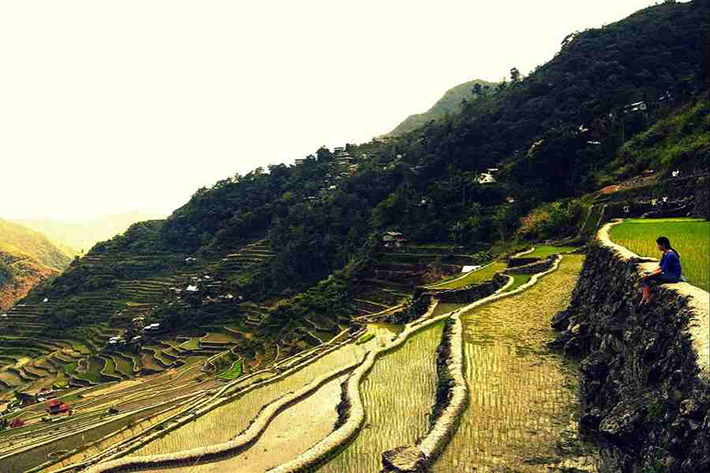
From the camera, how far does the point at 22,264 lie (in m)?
96.6

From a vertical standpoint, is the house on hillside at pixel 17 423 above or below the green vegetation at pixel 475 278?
below

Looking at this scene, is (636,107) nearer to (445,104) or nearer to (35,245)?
(445,104)

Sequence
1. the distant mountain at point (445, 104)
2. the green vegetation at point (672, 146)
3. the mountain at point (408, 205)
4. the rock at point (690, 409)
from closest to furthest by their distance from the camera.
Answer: the rock at point (690, 409), the green vegetation at point (672, 146), the mountain at point (408, 205), the distant mountain at point (445, 104)

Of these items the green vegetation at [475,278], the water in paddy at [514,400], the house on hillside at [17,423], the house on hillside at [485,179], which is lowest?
the house on hillside at [17,423]

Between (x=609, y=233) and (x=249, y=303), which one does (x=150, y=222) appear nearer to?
(x=249, y=303)

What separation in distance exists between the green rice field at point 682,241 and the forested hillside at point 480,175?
15329 millimetres

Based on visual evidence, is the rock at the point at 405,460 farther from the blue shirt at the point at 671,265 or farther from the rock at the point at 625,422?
the blue shirt at the point at 671,265

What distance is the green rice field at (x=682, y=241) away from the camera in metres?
7.27

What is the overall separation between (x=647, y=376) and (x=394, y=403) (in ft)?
19.7

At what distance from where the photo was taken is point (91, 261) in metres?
67.1

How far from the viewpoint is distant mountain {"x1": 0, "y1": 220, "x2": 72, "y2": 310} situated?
288ft

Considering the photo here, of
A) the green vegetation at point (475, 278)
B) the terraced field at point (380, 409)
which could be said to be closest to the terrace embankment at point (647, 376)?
the terraced field at point (380, 409)

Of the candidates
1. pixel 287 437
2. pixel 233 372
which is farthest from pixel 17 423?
pixel 287 437

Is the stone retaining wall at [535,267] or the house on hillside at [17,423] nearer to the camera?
the stone retaining wall at [535,267]
